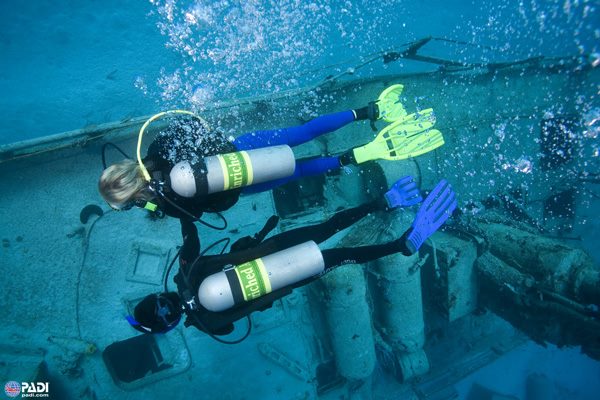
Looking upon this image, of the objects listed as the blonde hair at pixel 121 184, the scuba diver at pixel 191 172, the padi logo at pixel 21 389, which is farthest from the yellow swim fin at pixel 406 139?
the padi logo at pixel 21 389

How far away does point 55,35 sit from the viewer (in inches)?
465

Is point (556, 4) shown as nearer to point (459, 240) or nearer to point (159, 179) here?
→ point (459, 240)

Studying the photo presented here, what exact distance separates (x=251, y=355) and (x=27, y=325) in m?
2.98

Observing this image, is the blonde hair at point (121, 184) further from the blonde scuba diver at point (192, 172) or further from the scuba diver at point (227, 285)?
the scuba diver at point (227, 285)

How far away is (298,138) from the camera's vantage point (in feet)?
11.9

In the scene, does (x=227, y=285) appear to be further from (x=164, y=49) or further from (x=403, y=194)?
(x=164, y=49)

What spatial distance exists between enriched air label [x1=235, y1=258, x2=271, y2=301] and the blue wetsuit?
103 centimetres

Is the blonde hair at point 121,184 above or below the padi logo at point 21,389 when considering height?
above

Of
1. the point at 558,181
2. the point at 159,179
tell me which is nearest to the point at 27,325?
the point at 159,179

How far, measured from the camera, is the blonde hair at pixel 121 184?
2246 mm

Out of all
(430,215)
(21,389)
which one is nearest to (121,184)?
(21,389)

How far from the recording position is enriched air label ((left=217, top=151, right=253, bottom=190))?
2.47m

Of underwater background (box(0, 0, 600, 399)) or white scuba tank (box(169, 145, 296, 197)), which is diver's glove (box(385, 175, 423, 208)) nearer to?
underwater background (box(0, 0, 600, 399))

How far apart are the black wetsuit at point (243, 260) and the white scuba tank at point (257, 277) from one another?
0.13 metres
